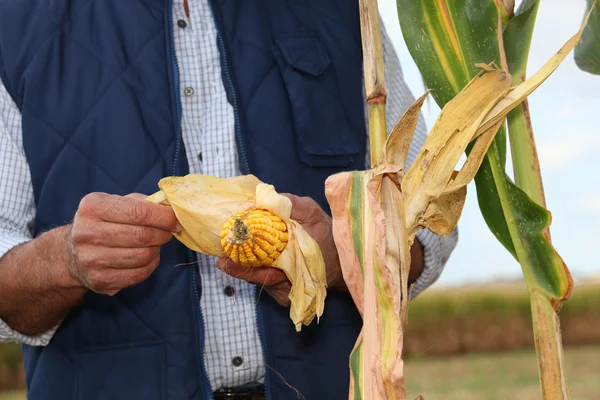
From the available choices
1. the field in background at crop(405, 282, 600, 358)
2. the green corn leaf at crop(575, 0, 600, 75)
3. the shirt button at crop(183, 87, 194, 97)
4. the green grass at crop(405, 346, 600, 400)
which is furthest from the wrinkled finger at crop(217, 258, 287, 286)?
the field in background at crop(405, 282, 600, 358)

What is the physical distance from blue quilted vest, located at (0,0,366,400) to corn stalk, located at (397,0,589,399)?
0.33m

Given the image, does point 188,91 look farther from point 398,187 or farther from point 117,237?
point 398,187

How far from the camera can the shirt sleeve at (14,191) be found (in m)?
1.00

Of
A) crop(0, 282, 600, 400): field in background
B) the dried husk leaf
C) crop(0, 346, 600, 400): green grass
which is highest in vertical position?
the dried husk leaf

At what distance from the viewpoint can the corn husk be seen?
802 millimetres

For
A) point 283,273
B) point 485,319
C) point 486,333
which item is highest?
point 283,273

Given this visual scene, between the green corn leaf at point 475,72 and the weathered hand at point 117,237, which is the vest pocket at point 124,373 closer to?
the weathered hand at point 117,237

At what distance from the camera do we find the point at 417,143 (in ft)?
3.79

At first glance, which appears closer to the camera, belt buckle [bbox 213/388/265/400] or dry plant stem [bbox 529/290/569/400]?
dry plant stem [bbox 529/290/569/400]

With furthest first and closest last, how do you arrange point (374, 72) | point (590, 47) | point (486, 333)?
point (486, 333) → point (590, 47) → point (374, 72)

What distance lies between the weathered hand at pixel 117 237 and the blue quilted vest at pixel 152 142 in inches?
7.6

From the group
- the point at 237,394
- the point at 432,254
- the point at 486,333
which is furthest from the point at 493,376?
the point at 237,394

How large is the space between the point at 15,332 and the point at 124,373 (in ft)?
0.53

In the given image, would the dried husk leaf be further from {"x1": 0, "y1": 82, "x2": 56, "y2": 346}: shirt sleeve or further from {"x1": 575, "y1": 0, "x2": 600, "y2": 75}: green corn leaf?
{"x1": 0, "y1": 82, "x2": 56, "y2": 346}: shirt sleeve
